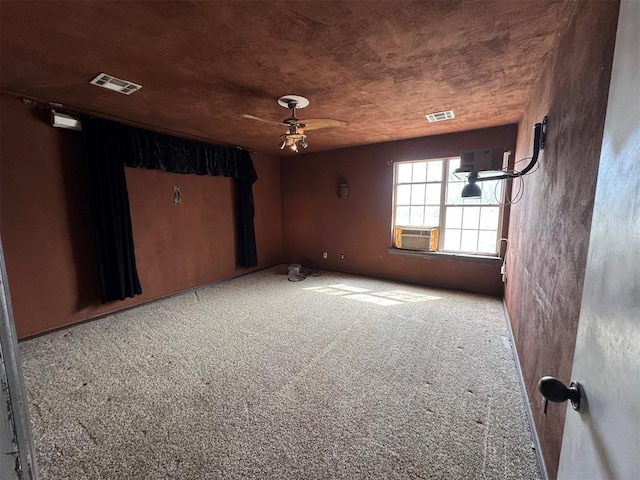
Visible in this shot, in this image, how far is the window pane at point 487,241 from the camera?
3928 mm

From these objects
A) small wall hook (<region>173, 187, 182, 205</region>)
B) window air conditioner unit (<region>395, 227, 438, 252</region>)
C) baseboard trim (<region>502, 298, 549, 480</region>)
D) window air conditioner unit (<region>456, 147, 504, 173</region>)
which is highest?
window air conditioner unit (<region>456, 147, 504, 173</region>)

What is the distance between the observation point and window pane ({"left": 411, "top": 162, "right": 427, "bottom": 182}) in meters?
4.38

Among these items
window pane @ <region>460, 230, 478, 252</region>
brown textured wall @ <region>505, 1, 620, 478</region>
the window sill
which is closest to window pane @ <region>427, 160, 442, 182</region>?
window pane @ <region>460, 230, 478, 252</region>

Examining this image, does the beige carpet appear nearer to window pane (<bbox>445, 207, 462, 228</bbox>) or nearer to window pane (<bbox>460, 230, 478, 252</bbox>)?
window pane (<bbox>460, 230, 478, 252</bbox>)

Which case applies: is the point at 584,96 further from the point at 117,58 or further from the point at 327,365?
the point at 117,58

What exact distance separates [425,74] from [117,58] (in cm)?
224

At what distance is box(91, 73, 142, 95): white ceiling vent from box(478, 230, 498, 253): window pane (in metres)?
4.42

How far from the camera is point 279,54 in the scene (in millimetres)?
1866

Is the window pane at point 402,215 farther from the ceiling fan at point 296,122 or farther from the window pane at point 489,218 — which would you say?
the ceiling fan at point 296,122

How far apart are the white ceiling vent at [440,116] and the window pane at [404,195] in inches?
52.6

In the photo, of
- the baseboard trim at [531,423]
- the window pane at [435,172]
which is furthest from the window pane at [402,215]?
the baseboard trim at [531,423]

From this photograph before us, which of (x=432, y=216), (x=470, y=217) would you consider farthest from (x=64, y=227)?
(x=470, y=217)

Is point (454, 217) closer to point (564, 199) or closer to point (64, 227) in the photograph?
point (564, 199)

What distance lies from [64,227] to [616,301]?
4.09 metres
